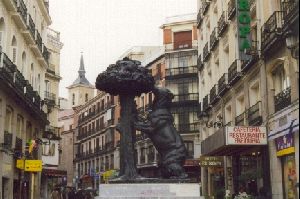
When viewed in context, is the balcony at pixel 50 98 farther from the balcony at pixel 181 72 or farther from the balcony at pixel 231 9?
the balcony at pixel 231 9

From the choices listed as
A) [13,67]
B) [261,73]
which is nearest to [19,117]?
[13,67]

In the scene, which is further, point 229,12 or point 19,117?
point 19,117

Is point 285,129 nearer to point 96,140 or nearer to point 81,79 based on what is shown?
point 96,140

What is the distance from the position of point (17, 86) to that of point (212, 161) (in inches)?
423

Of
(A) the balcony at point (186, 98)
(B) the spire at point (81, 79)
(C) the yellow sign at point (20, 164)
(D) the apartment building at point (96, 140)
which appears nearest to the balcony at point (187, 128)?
(A) the balcony at point (186, 98)

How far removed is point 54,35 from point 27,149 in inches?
830

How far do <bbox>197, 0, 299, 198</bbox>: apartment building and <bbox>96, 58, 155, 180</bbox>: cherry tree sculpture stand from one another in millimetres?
4166

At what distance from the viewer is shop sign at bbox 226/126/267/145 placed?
21141mm

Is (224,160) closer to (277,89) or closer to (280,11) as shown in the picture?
(277,89)

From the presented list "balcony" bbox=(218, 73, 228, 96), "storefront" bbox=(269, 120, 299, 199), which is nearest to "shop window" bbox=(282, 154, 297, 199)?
"storefront" bbox=(269, 120, 299, 199)

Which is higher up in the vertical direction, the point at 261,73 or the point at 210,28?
the point at 210,28

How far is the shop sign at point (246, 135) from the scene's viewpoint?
21141 mm

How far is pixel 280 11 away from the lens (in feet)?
65.3

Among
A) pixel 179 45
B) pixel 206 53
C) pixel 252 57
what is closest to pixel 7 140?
pixel 252 57
